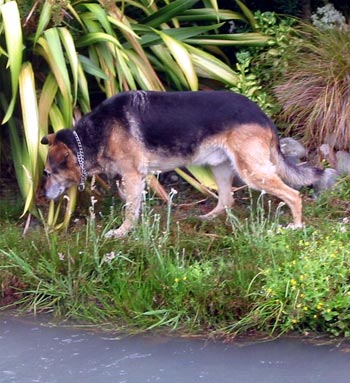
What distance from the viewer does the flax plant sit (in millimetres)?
7500

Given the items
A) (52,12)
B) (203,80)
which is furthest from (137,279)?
(203,80)

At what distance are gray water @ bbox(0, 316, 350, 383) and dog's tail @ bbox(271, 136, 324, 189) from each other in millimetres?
2102

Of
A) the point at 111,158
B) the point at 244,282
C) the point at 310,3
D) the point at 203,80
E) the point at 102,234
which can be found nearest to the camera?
the point at 244,282

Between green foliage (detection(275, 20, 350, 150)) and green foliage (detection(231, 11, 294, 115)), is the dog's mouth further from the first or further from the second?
green foliage (detection(275, 20, 350, 150))

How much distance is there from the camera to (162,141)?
293 inches

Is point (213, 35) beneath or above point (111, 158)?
above

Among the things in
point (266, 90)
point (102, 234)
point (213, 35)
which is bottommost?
point (102, 234)

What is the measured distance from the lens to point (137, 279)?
6.28 meters

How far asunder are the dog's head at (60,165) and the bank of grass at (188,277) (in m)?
0.50

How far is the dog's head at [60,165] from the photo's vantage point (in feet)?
24.3

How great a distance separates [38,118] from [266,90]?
269 cm

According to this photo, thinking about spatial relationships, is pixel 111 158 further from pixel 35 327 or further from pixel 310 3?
pixel 310 3

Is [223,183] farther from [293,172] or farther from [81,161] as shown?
[81,161]

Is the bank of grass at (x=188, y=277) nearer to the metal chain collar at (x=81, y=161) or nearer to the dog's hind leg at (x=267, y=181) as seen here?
the dog's hind leg at (x=267, y=181)
